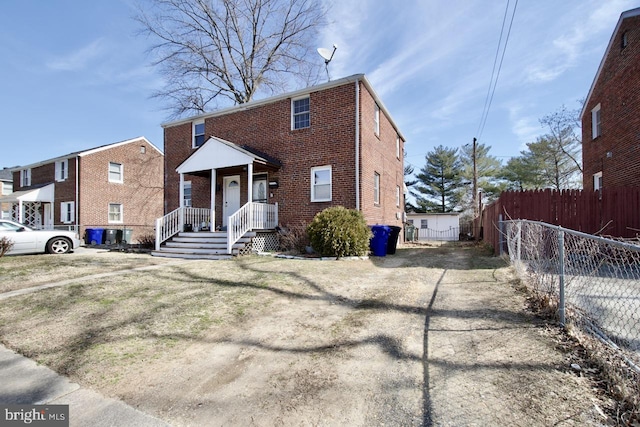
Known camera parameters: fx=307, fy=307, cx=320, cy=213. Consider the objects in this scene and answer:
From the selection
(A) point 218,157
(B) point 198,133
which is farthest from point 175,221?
(B) point 198,133

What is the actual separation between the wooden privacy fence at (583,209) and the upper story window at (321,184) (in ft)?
19.4

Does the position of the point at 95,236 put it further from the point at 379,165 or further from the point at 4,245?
the point at 379,165

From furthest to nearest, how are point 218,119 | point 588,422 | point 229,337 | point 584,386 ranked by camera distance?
point 218,119, point 229,337, point 584,386, point 588,422

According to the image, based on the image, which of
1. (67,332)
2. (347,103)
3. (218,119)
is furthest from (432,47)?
(67,332)

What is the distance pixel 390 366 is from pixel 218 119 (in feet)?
46.5

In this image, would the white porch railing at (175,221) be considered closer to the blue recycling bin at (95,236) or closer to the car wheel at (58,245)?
the car wheel at (58,245)

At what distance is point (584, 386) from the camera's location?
2.31m

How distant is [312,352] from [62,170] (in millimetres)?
26559

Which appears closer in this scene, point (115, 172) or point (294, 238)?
point (294, 238)

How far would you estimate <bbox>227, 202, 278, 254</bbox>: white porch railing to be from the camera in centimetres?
1030

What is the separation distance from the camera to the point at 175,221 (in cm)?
1274

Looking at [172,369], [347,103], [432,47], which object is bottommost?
[172,369]

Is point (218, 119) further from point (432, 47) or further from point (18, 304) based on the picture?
point (18, 304)

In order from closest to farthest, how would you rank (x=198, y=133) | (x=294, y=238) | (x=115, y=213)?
(x=294, y=238), (x=198, y=133), (x=115, y=213)
